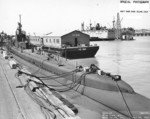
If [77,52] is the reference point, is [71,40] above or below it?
above

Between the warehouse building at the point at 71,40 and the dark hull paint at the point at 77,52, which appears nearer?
the dark hull paint at the point at 77,52

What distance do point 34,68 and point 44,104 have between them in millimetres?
13730

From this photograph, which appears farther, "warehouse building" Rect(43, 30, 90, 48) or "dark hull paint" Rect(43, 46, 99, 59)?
"warehouse building" Rect(43, 30, 90, 48)

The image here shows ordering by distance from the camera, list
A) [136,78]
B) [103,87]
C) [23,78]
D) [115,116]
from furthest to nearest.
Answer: [136,78] < [23,78] < [103,87] < [115,116]

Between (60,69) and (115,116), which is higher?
(60,69)

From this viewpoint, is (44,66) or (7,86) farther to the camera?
(44,66)

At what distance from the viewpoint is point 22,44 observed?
110 feet

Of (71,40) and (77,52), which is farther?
(71,40)

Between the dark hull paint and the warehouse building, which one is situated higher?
the warehouse building

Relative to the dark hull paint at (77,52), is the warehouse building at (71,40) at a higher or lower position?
higher

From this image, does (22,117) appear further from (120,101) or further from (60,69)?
(60,69)

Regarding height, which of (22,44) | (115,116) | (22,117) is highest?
(22,44)

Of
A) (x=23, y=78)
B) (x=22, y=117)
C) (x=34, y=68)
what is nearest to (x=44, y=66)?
(x=34, y=68)

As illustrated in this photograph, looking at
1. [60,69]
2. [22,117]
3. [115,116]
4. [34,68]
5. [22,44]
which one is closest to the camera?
[22,117]
